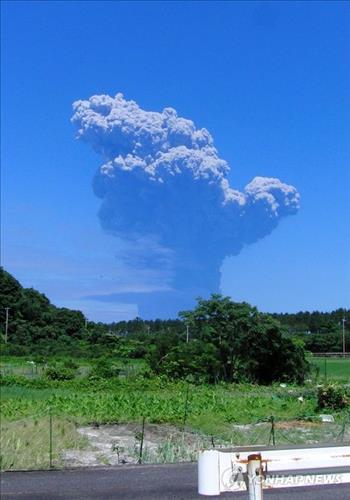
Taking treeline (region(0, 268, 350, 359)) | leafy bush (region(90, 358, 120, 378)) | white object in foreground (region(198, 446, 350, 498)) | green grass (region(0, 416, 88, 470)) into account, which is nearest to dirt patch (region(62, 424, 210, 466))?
green grass (region(0, 416, 88, 470))

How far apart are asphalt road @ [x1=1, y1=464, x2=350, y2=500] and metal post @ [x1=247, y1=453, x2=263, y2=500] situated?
4.38 metres

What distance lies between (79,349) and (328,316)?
47.7 metres

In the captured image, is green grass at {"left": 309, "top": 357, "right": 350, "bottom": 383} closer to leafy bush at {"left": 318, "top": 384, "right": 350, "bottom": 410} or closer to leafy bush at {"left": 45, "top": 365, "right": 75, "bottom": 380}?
leafy bush at {"left": 318, "top": 384, "right": 350, "bottom": 410}

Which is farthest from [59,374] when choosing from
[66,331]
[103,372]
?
[66,331]

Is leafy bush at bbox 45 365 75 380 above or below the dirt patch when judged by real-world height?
above

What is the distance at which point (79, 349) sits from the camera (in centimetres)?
5134

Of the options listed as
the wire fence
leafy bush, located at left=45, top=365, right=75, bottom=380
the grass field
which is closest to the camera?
the wire fence

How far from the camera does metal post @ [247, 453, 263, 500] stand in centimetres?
215

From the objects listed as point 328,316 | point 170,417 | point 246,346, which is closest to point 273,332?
point 246,346

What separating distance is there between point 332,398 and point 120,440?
733 cm

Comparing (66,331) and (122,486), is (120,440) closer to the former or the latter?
(122,486)

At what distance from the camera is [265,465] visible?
2.16 metres

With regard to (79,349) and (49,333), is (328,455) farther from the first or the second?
(49,333)

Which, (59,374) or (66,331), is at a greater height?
(66,331)
